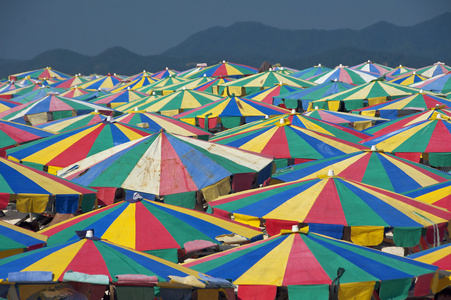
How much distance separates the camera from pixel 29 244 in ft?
21.1

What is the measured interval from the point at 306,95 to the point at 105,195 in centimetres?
1075

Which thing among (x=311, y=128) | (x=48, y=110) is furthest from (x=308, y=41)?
(x=311, y=128)

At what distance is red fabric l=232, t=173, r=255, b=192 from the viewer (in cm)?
958

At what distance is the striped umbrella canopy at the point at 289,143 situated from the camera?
11.4 meters

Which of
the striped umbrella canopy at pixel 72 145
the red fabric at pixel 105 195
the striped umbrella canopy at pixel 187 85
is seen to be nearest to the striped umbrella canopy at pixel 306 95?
the striped umbrella canopy at pixel 187 85

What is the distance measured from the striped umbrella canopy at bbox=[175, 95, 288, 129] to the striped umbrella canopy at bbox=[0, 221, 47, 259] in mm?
8767

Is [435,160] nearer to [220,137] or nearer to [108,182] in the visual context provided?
[220,137]

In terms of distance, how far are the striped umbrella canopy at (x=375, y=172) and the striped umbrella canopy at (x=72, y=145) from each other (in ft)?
9.68

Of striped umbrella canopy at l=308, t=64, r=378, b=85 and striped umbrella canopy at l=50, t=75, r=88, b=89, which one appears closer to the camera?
striped umbrella canopy at l=308, t=64, r=378, b=85

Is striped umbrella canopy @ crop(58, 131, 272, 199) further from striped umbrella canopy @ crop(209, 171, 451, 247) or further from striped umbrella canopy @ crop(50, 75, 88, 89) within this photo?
striped umbrella canopy @ crop(50, 75, 88, 89)

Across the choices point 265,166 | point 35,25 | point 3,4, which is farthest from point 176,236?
point 3,4

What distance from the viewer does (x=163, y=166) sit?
31.0 ft

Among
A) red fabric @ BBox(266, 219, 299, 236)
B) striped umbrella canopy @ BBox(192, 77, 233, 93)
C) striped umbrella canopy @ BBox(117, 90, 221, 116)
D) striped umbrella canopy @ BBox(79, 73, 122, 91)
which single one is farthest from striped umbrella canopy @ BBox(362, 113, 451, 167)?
striped umbrella canopy @ BBox(79, 73, 122, 91)

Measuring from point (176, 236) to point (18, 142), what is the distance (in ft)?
19.5
